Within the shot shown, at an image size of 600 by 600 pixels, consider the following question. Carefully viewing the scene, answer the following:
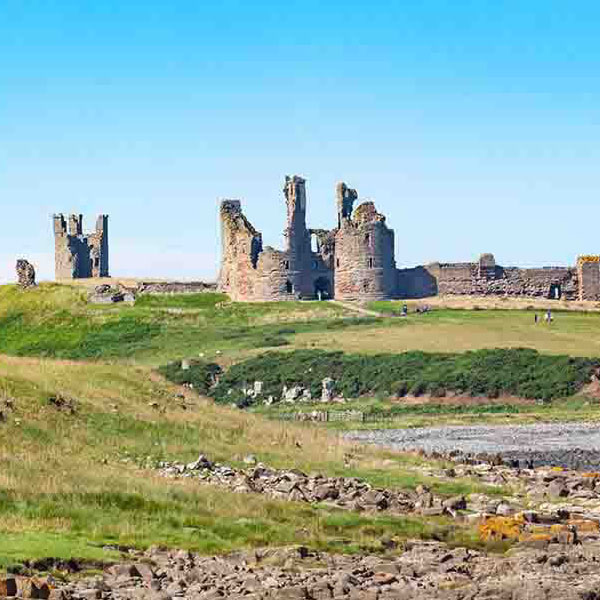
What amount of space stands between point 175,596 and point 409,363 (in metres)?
41.2

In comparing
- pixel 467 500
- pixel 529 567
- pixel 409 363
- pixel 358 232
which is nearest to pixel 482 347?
pixel 409 363

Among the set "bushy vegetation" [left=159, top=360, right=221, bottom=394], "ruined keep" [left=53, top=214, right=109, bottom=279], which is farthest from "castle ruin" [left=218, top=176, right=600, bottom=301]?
"bushy vegetation" [left=159, top=360, right=221, bottom=394]

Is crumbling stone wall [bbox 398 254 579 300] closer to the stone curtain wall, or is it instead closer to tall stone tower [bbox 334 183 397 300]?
the stone curtain wall

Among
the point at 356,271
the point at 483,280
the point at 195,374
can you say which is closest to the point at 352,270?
the point at 356,271

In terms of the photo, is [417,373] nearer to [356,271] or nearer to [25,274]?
[356,271]

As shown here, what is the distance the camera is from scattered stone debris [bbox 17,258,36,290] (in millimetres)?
96812

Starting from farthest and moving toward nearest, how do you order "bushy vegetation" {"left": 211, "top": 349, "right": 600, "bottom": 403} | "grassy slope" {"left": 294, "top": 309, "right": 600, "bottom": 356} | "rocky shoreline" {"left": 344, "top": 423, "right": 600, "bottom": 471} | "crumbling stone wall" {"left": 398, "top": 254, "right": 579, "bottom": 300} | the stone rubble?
"crumbling stone wall" {"left": 398, "top": 254, "right": 579, "bottom": 300} < "grassy slope" {"left": 294, "top": 309, "right": 600, "bottom": 356} < "bushy vegetation" {"left": 211, "top": 349, "right": 600, "bottom": 403} < "rocky shoreline" {"left": 344, "top": 423, "right": 600, "bottom": 471} < the stone rubble

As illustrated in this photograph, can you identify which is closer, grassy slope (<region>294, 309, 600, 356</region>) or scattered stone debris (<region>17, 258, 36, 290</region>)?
grassy slope (<region>294, 309, 600, 356</region>)

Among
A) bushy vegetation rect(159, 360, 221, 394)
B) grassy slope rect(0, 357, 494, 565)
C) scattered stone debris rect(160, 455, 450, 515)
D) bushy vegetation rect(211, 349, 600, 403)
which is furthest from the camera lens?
bushy vegetation rect(159, 360, 221, 394)

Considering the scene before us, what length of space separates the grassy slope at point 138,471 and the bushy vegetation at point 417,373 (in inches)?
703

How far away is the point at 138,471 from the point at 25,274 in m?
69.8

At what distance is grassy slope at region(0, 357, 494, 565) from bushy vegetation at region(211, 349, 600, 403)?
58.6 feet

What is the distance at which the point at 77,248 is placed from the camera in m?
98.2

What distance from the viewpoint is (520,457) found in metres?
38.6
